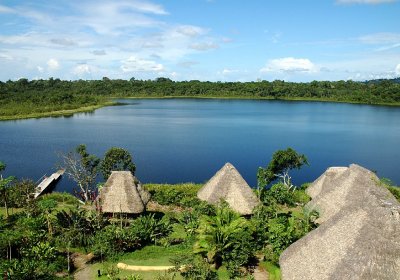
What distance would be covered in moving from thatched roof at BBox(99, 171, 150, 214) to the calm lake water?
12548 millimetres

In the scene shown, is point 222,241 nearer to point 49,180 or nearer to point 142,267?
point 142,267

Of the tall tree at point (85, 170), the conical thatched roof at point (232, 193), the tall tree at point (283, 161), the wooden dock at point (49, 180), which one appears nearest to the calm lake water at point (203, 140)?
the wooden dock at point (49, 180)

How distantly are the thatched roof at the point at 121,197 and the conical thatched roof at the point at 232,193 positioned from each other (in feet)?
12.2

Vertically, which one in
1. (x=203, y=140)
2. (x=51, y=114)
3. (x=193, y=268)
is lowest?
(x=193, y=268)

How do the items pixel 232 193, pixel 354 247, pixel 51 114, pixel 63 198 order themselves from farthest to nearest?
pixel 51 114
pixel 63 198
pixel 232 193
pixel 354 247

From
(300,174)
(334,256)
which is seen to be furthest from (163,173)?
(334,256)

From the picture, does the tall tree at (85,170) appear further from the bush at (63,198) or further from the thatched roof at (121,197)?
the thatched roof at (121,197)

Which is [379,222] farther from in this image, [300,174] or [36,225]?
[300,174]

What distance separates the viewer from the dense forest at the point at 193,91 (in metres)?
93.3

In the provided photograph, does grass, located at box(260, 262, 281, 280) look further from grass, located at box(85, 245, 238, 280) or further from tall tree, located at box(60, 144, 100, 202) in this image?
tall tree, located at box(60, 144, 100, 202)

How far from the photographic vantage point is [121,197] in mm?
18922

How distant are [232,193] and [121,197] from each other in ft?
18.5

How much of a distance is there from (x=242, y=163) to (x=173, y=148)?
32.9ft

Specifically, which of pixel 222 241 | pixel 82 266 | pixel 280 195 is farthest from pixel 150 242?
pixel 280 195
